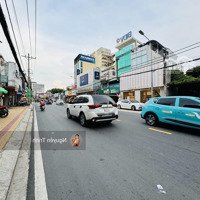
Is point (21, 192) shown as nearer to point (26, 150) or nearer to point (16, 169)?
point (16, 169)

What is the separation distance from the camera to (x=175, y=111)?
7.50 meters

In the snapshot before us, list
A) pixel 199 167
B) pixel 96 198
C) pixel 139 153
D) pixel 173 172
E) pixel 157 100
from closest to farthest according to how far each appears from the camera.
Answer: pixel 96 198 → pixel 173 172 → pixel 199 167 → pixel 139 153 → pixel 157 100

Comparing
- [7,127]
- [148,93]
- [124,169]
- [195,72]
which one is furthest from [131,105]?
[124,169]

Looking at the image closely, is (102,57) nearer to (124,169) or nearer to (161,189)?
(124,169)

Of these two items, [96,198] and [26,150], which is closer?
[96,198]

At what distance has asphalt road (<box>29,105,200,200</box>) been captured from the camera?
2.75 metres

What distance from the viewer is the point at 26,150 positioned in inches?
192

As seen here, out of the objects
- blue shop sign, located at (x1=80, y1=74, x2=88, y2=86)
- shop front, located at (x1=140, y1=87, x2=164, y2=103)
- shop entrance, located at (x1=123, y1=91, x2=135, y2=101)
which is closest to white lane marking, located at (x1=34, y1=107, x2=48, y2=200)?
shop front, located at (x1=140, y1=87, x2=164, y2=103)

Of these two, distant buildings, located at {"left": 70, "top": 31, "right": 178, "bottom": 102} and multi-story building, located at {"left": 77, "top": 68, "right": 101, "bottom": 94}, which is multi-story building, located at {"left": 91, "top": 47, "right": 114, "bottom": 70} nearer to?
distant buildings, located at {"left": 70, "top": 31, "right": 178, "bottom": 102}

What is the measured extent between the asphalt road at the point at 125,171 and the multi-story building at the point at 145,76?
1538cm

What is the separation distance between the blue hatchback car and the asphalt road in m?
1.59

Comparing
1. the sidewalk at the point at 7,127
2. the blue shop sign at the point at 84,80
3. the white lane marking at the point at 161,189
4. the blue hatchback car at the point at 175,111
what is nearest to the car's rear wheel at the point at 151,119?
the blue hatchback car at the point at 175,111

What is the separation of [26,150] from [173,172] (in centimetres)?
412

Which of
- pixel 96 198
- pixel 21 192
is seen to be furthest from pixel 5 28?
pixel 96 198
